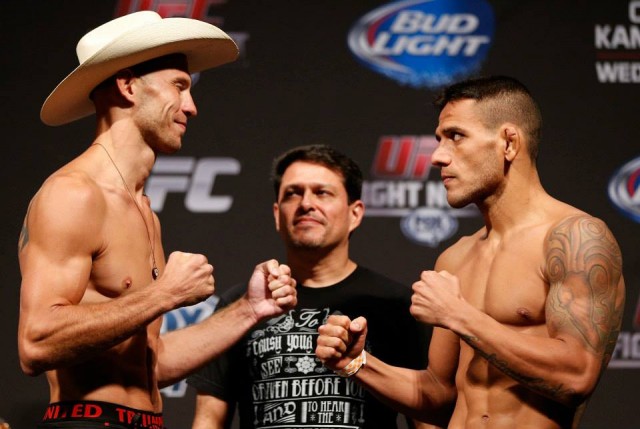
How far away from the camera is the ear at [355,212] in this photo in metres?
3.34

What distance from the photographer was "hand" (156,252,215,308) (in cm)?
219

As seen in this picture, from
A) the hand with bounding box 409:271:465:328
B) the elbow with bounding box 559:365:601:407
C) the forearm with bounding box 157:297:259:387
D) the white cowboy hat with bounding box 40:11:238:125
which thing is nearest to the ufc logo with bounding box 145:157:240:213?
the white cowboy hat with bounding box 40:11:238:125

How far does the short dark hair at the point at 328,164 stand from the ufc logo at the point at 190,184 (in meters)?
0.42

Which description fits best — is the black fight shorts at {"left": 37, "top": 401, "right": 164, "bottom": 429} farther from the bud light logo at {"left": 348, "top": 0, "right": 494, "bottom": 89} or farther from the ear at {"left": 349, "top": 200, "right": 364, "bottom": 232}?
the bud light logo at {"left": 348, "top": 0, "right": 494, "bottom": 89}

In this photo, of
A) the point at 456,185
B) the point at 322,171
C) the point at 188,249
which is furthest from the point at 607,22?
the point at 188,249

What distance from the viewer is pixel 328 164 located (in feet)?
10.9

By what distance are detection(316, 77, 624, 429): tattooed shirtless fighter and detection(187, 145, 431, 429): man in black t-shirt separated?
33 cm

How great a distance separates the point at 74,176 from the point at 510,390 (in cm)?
115

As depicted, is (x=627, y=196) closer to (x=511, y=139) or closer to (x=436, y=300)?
(x=511, y=139)

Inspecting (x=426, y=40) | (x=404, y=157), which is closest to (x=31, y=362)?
(x=404, y=157)

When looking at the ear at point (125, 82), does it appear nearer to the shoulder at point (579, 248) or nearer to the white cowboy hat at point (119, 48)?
the white cowboy hat at point (119, 48)

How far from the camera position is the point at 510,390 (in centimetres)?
239

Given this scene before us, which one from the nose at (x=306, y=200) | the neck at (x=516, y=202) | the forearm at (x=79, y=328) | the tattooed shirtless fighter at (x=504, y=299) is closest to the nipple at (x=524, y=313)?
the tattooed shirtless fighter at (x=504, y=299)

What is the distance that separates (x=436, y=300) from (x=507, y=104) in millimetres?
599
